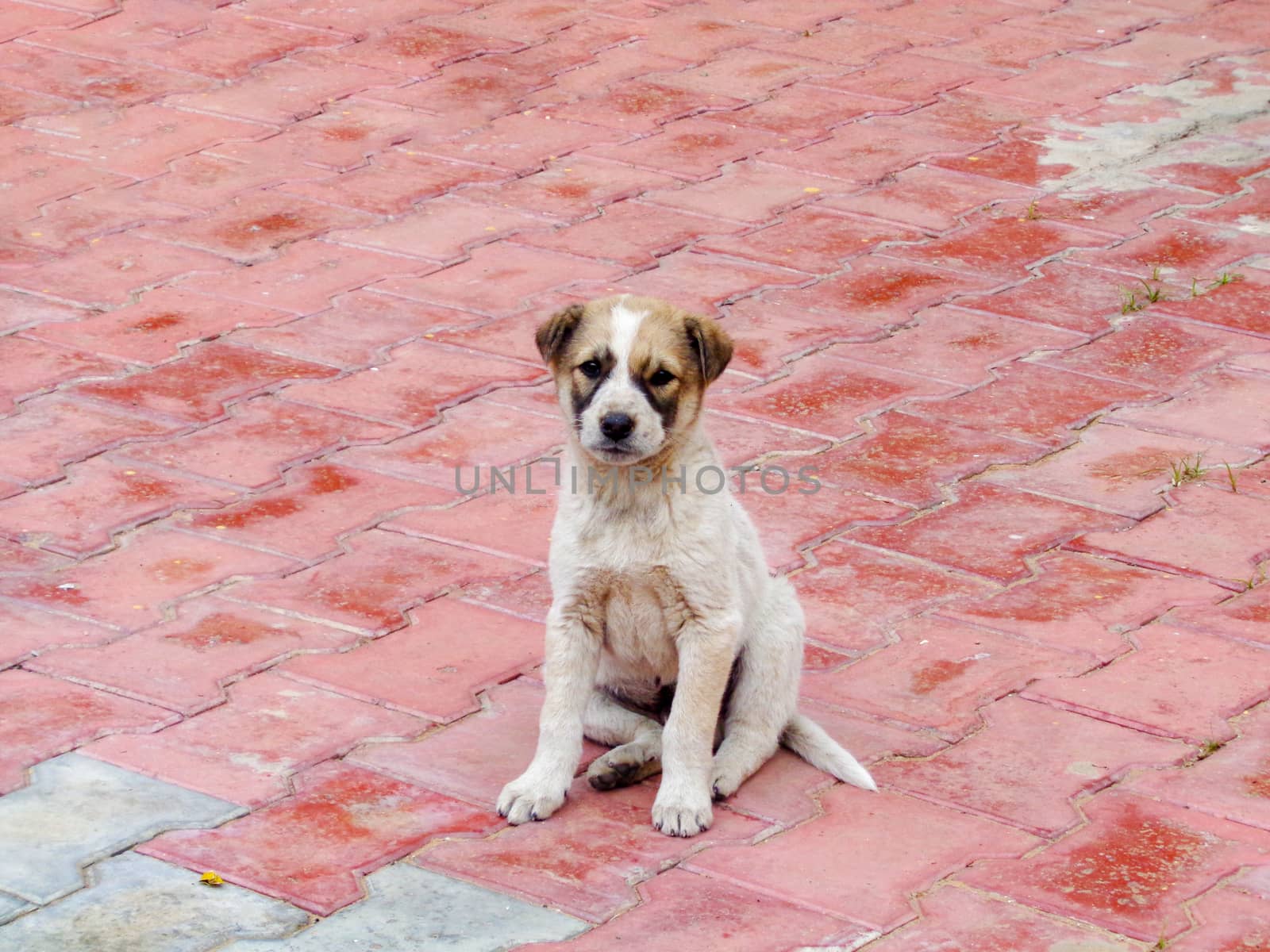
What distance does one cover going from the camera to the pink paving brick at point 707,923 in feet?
12.7

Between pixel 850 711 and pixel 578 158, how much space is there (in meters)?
4.28

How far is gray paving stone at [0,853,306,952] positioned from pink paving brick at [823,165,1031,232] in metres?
4.98

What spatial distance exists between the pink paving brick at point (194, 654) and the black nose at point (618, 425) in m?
1.25

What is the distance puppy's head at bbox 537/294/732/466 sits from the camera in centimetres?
429

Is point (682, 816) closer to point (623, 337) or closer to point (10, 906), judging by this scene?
point (623, 337)

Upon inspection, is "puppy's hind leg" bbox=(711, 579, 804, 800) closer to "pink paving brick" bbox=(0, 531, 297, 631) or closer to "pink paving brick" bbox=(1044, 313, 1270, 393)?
"pink paving brick" bbox=(0, 531, 297, 631)

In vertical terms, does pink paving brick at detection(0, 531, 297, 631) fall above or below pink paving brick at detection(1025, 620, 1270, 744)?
above

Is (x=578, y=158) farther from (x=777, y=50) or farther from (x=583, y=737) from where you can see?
(x=583, y=737)

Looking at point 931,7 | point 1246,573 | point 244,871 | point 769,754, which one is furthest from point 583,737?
point 931,7

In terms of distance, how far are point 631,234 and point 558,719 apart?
3812mm

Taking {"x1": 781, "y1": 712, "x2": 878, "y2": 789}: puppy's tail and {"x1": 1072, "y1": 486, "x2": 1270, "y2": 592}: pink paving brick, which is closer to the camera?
{"x1": 781, "y1": 712, "x2": 878, "y2": 789}: puppy's tail

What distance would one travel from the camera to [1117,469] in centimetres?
632

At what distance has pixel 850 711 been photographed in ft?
16.2

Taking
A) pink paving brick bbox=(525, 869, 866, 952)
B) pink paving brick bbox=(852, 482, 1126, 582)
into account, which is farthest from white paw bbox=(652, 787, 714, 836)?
pink paving brick bbox=(852, 482, 1126, 582)
